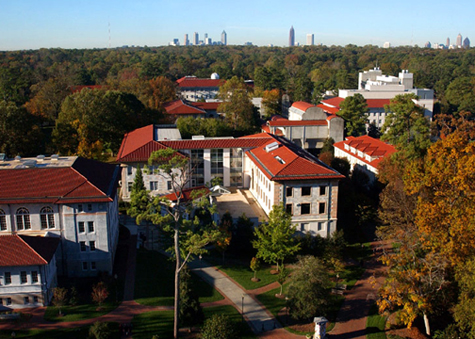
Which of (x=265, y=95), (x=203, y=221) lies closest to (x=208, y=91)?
(x=265, y=95)

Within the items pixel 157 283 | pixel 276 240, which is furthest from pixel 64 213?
pixel 276 240

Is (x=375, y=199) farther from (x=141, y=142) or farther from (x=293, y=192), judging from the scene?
(x=141, y=142)

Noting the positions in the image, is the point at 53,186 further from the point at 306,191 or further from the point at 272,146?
the point at 272,146

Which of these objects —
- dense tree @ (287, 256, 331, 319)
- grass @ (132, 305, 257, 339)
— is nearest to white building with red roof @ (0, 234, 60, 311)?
grass @ (132, 305, 257, 339)

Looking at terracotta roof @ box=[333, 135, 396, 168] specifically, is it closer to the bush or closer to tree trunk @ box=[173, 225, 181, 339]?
the bush

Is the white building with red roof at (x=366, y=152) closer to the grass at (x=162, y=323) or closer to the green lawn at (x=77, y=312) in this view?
the grass at (x=162, y=323)
